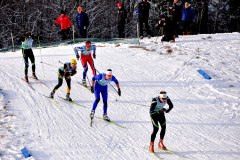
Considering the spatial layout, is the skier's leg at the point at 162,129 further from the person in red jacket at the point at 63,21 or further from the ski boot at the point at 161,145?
the person in red jacket at the point at 63,21

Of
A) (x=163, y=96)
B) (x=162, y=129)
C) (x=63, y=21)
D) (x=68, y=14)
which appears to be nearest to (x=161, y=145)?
(x=162, y=129)

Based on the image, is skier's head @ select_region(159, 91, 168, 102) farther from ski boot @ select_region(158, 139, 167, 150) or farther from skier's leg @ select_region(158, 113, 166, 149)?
ski boot @ select_region(158, 139, 167, 150)

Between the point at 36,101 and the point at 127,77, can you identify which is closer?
the point at 36,101

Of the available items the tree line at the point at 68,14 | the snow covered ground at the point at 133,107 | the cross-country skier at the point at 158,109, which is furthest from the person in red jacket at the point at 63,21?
the cross-country skier at the point at 158,109

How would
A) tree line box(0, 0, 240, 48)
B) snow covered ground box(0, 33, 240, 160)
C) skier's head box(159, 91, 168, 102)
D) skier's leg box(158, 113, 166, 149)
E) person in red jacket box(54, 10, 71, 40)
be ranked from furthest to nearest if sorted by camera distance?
1. tree line box(0, 0, 240, 48)
2. person in red jacket box(54, 10, 71, 40)
3. snow covered ground box(0, 33, 240, 160)
4. skier's leg box(158, 113, 166, 149)
5. skier's head box(159, 91, 168, 102)

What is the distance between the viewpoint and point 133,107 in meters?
15.2

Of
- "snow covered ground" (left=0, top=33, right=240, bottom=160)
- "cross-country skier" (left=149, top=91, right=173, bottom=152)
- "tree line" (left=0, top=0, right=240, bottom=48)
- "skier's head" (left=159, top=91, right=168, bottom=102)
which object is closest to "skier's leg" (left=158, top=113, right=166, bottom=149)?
"cross-country skier" (left=149, top=91, right=173, bottom=152)

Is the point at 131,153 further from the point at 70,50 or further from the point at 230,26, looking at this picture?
the point at 230,26

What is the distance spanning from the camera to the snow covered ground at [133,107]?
11.9 m

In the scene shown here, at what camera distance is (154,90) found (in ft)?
55.3

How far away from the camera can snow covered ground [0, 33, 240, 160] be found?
39.2ft

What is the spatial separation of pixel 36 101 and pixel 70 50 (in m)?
7.66

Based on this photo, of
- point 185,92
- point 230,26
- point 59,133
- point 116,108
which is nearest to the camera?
point 59,133

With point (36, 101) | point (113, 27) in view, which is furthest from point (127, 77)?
point (113, 27)
